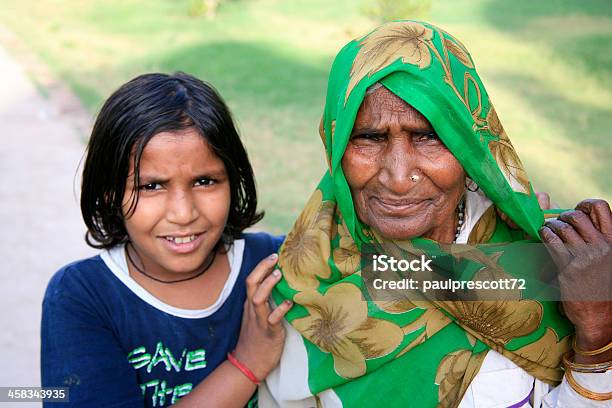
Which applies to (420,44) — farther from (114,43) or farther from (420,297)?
(114,43)

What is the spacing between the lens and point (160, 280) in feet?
8.05

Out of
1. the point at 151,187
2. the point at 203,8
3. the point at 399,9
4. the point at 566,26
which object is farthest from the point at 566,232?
the point at 203,8

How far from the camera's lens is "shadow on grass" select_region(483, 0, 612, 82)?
881 cm

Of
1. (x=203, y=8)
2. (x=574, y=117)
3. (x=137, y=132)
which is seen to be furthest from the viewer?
(x=203, y=8)

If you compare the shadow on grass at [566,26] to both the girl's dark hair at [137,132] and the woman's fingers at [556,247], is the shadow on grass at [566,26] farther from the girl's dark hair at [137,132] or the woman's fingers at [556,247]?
the woman's fingers at [556,247]

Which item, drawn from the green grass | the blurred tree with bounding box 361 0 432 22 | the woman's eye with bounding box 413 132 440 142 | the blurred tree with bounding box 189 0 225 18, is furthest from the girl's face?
the blurred tree with bounding box 189 0 225 18

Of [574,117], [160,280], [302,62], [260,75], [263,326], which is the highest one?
[302,62]

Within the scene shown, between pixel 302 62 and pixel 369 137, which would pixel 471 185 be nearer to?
pixel 369 137

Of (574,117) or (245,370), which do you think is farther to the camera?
(574,117)

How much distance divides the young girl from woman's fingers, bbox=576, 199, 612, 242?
0.89 meters

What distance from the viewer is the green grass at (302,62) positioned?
6719 millimetres

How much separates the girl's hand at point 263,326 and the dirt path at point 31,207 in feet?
6.91

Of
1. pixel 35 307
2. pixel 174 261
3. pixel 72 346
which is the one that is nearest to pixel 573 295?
pixel 174 261

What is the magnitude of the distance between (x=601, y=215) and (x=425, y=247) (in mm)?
462
